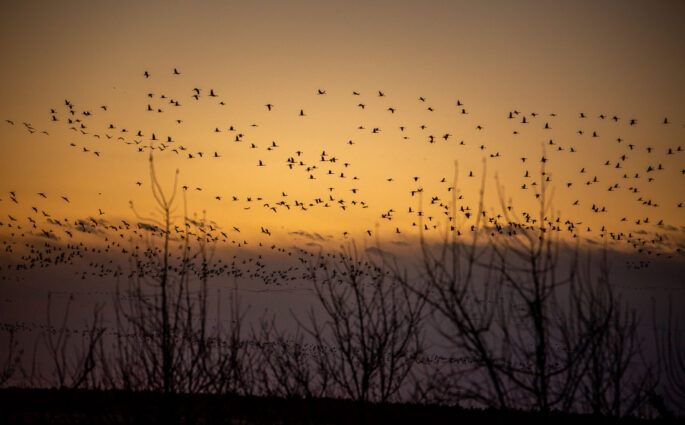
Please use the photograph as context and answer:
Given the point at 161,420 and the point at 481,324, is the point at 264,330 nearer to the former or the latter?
the point at 161,420

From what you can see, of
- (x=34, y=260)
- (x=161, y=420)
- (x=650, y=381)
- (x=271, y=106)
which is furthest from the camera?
(x=34, y=260)

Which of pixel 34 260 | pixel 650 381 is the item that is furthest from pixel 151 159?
pixel 34 260

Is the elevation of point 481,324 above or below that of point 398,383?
above

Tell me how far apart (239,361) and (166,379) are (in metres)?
2.92

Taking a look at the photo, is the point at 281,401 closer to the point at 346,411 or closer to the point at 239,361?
the point at 239,361

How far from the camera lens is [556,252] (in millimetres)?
8328

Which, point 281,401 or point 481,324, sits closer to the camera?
point 481,324

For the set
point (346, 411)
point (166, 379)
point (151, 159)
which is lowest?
point (346, 411)

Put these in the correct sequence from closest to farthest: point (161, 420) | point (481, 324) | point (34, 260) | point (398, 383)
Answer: point (481, 324), point (161, 420), point (398, 383), point (34, 260)

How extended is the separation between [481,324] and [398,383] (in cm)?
440

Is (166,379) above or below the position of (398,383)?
above

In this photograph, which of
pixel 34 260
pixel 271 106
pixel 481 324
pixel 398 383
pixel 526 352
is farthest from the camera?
pixel 34 260

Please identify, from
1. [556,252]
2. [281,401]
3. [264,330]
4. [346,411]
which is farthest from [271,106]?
[556,252]

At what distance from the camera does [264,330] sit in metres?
12.0
